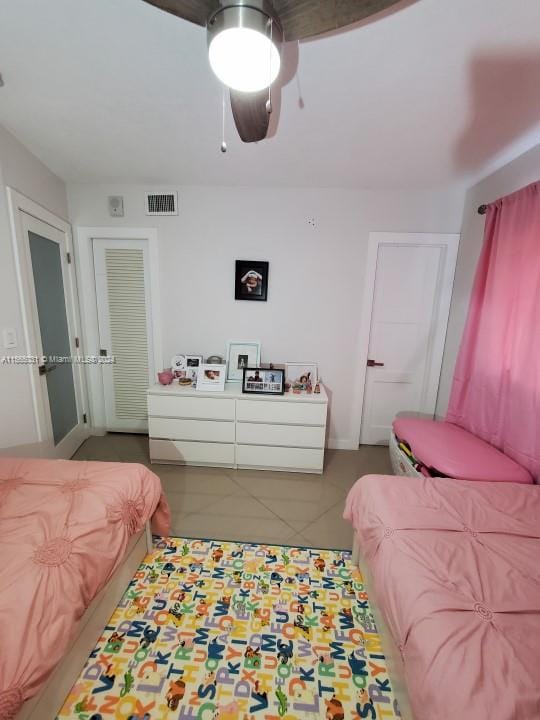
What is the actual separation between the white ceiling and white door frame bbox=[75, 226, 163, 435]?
1.63ft

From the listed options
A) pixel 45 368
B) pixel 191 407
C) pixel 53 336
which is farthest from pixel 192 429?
pixel 53 336

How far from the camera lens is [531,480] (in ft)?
5.38

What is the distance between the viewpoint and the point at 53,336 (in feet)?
7.87

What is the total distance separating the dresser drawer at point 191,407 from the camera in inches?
96.6

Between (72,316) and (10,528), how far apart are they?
6.48 ft

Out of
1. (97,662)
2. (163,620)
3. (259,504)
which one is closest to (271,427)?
(259,504)

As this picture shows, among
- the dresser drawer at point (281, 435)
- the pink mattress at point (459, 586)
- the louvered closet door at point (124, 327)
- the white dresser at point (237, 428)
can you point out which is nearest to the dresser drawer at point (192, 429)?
the white dresser at point (237, 428)

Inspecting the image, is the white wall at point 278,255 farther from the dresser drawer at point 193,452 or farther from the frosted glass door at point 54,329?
the dresser drawer at point 193,452

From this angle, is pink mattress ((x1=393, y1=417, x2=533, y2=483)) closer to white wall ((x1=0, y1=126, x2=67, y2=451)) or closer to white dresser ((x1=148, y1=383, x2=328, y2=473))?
white dresser ((x1=148, y1=383, x2=328, y2=473))

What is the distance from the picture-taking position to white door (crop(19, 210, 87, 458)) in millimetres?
2115

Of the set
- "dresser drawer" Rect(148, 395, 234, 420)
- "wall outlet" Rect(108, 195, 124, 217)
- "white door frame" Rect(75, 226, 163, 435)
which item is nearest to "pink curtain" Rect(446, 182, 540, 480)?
"dresser drawer" Rect(148, 395, 234, 420)

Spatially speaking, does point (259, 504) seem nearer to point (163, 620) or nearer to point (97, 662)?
point (163, 620)

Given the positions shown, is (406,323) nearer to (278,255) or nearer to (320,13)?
(278,255)

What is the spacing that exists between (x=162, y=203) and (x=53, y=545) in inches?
99.3
